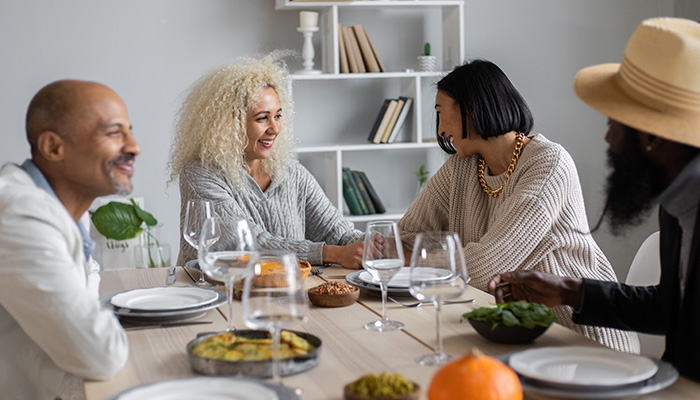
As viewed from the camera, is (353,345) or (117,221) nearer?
(353,345)

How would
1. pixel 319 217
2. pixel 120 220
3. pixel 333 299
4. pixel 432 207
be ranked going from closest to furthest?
pixel 333 299 < pixel 432 207 < pixel 319 217 < pixel 120 220

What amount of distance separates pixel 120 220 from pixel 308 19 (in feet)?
4.33

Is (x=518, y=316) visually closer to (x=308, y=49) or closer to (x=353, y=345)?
(x=353, y=345)

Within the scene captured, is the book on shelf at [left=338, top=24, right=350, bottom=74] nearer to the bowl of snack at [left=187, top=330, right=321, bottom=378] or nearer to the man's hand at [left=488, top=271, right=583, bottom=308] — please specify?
the man's hand at [left=488, top=271, right=583, bottom=308]

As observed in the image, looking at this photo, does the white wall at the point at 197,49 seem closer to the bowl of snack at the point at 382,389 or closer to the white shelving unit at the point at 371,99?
the white shelving unit at the point at 371,99

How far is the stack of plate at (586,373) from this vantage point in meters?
1.00

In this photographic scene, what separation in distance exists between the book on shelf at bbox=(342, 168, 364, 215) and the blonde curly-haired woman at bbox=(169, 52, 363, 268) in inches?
36.9

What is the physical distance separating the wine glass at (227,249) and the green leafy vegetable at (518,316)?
44 cm

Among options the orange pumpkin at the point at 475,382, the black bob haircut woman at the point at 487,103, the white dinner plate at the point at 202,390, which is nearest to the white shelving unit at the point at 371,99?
the black bob haircut woman at the point at 487,103

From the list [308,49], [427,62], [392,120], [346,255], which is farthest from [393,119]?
[346,255]

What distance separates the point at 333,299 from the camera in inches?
64.0

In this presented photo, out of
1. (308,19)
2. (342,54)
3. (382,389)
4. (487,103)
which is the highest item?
(308,19)

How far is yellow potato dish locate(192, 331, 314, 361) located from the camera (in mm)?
1159

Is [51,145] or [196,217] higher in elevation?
[51,145]
